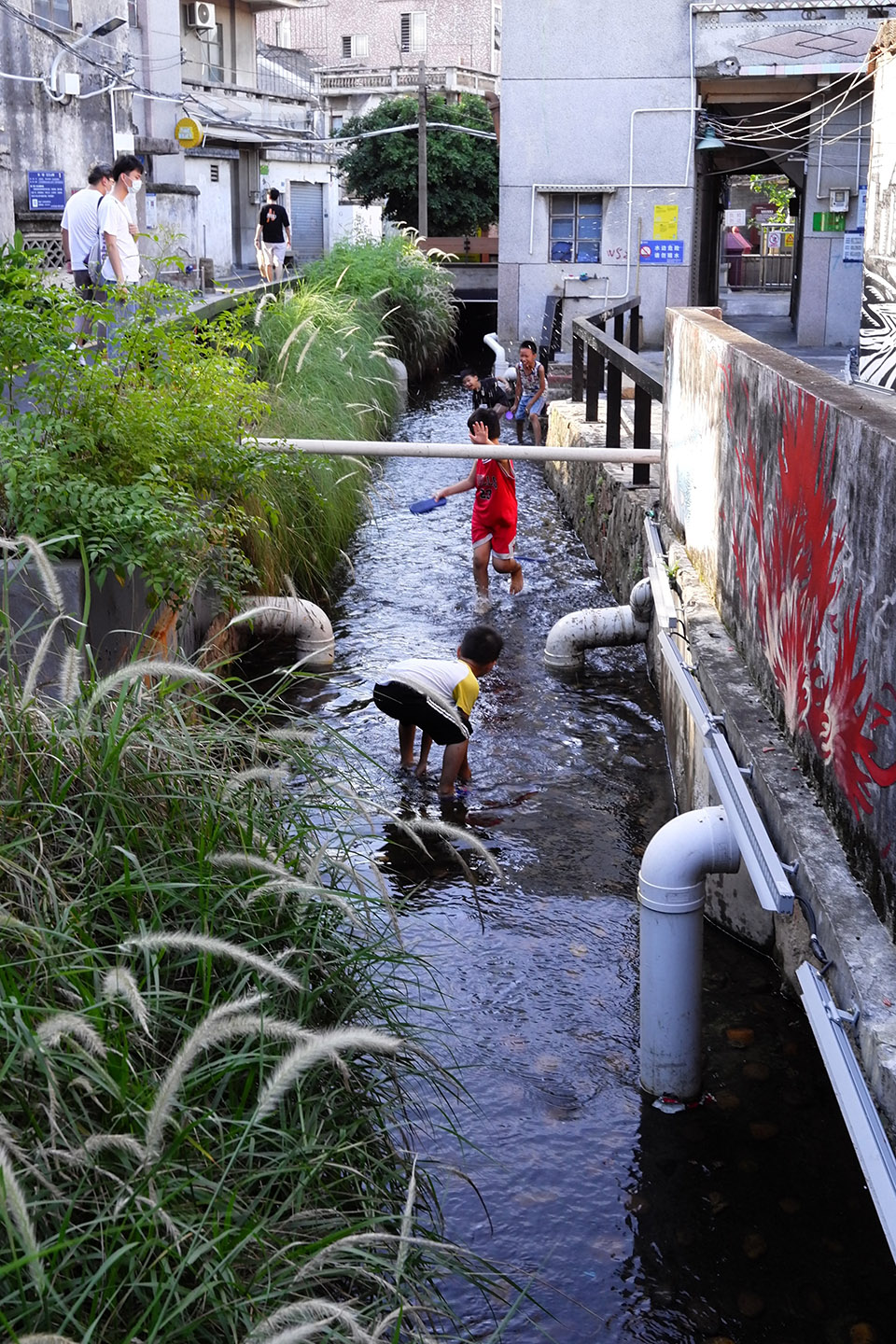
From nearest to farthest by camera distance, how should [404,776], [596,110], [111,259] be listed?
[404,776] < [111,259] < [596,110]

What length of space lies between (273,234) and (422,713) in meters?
19.8

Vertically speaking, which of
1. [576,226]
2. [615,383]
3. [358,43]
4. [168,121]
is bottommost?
[615,383]

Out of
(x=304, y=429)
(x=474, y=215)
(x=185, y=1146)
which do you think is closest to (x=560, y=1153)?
(x=185, y=1146)

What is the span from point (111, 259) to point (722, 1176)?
7.90 metres

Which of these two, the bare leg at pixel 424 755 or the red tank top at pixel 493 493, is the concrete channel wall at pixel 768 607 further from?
the red tank top at pixel 493 493

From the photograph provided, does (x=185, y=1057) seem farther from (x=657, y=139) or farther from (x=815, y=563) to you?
(x=657, y=139)

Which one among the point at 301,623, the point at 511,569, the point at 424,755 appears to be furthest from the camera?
the point at 511,569

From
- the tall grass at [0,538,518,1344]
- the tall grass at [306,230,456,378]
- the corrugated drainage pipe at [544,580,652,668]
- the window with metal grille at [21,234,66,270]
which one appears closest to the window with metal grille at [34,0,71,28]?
the window with metal grille at [21,234,66,270]

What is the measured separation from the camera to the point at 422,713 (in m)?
6.39

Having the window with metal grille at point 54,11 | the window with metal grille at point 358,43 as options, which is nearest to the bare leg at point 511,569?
the window with metal grille at point 54,11

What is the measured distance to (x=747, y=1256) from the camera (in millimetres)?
3764

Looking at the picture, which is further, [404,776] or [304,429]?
[304,429]

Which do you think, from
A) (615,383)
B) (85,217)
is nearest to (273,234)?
(615,383)

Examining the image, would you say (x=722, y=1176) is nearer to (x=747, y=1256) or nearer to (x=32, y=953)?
(x=747, y=1256)
